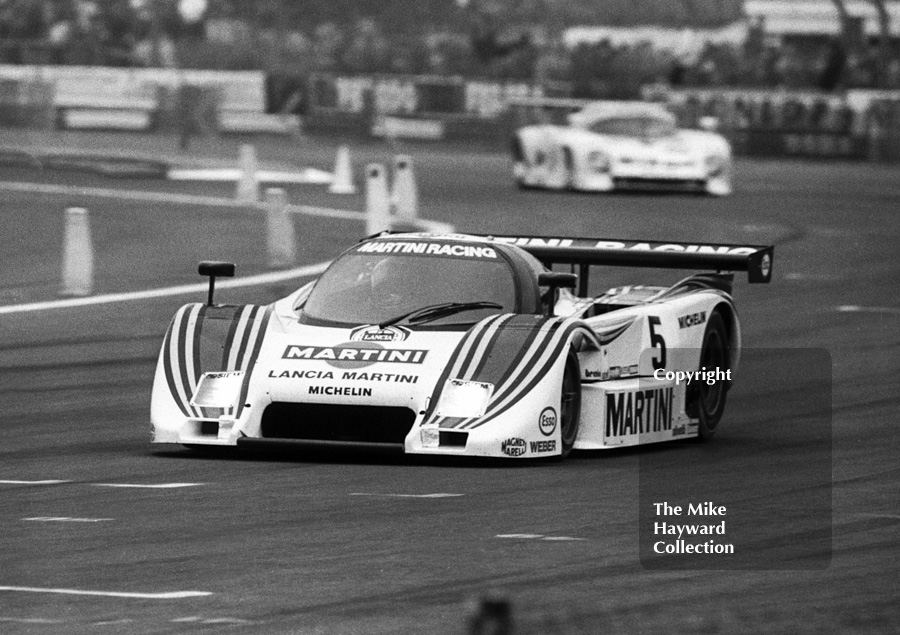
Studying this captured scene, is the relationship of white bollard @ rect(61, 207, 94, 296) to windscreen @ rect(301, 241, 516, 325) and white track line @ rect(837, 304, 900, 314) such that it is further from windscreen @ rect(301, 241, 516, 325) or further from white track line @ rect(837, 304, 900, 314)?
windscreen @ rect(301, 241, 516, 325)

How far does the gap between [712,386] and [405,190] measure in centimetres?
1479

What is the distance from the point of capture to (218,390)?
10.3 m

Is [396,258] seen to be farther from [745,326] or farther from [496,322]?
[745,326]

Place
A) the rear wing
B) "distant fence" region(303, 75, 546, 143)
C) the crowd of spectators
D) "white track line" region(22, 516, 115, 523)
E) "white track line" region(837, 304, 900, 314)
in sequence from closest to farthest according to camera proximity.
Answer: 1. "white track line" region(22, 516, 115, 523)
2. the rear wing
3. "white track line" region(837, 304, 900, 314)
4. "distant fence" region(303, 75, 546, 143)
5. the crowd of spectators

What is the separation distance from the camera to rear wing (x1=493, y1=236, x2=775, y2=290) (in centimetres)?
1242

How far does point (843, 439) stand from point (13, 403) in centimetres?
456

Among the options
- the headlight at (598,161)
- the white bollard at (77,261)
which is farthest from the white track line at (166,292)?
the headlight at (598,161)

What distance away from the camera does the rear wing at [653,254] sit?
12.4 m

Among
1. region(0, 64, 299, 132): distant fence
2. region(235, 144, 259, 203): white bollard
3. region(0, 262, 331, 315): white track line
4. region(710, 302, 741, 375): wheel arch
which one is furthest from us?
region(0, 64, 299, 132): distant fence

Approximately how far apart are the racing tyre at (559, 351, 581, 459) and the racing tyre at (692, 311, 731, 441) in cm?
108

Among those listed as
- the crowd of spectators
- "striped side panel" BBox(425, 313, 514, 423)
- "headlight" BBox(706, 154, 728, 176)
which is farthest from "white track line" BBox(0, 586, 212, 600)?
the crowd of spectators

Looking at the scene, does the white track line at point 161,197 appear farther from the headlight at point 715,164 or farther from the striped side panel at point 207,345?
the striped side panel at point 207,345

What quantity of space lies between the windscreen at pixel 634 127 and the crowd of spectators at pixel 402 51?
59.0ft

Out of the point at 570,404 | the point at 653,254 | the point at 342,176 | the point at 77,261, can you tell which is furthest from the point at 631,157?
the point at 570,404
